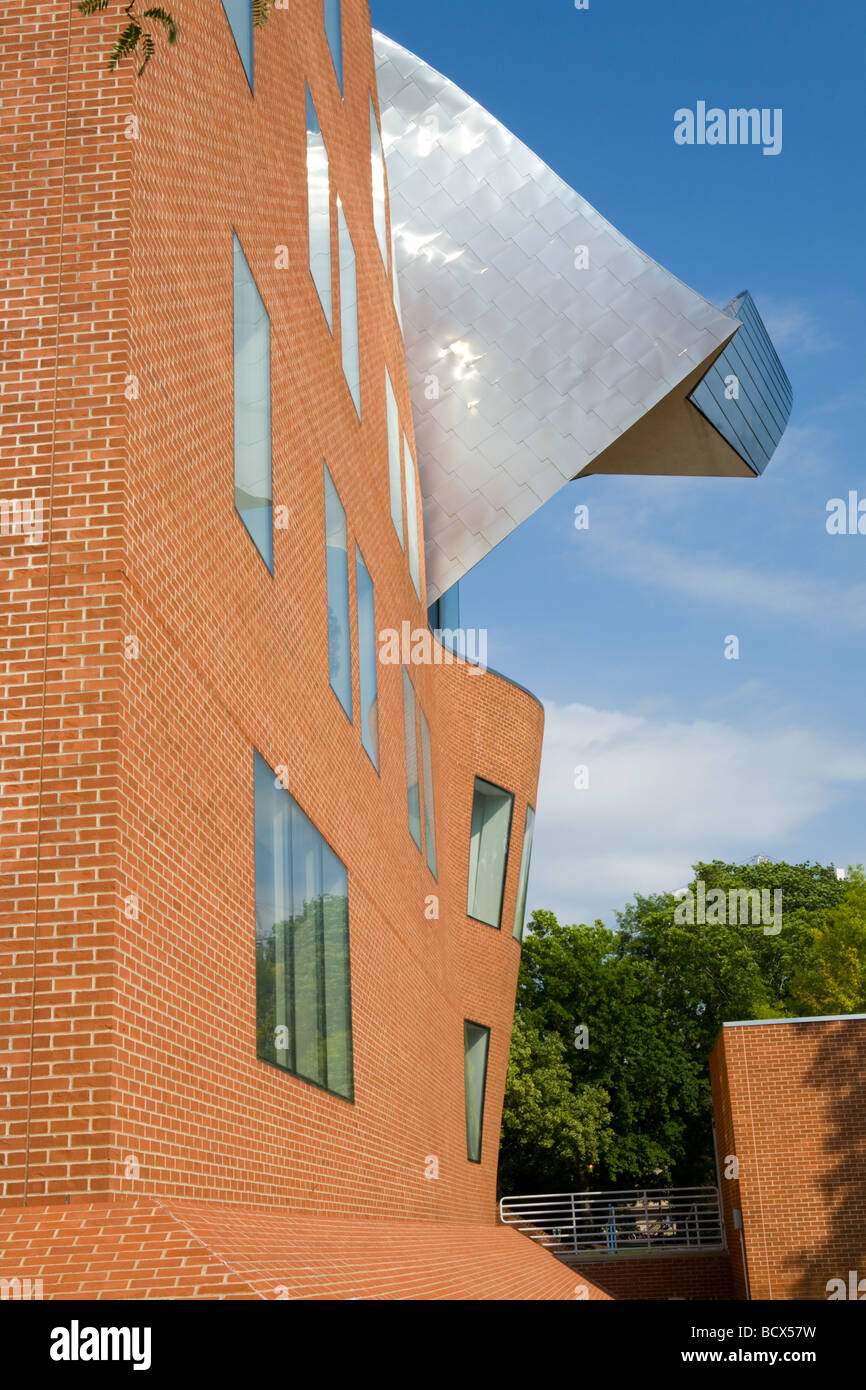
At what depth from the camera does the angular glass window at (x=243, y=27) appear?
898 centimetres

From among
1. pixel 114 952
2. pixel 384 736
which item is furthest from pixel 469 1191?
pixel 114 952

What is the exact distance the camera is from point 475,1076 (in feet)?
73.5

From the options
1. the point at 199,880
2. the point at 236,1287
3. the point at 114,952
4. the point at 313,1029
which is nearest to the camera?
the point at 236,1287

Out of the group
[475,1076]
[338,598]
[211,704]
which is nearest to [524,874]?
[475,1076]

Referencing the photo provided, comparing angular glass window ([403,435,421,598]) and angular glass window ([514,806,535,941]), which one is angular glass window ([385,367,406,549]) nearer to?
angular glass window ([403,435,421,598])

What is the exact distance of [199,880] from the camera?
6641 millimetres

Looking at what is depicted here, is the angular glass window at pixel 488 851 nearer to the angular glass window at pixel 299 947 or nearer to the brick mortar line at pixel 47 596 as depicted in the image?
the angular glass window at pixel 299 947

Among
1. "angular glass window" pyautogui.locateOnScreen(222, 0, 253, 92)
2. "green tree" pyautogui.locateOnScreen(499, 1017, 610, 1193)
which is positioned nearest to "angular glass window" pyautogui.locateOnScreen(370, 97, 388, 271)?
"angular glass window" pyautogui.locateOnScreen(222, 0, 253, 92)

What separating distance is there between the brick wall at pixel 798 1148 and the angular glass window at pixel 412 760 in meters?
9.07

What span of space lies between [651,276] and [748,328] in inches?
142

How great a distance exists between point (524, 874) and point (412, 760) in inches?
366

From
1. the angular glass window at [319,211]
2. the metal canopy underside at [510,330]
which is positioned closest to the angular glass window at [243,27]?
the angular glass window at [319,211]

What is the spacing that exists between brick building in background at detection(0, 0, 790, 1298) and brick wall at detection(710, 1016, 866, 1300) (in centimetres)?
647

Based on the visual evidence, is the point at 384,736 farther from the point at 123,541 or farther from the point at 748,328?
the point at 748,328
